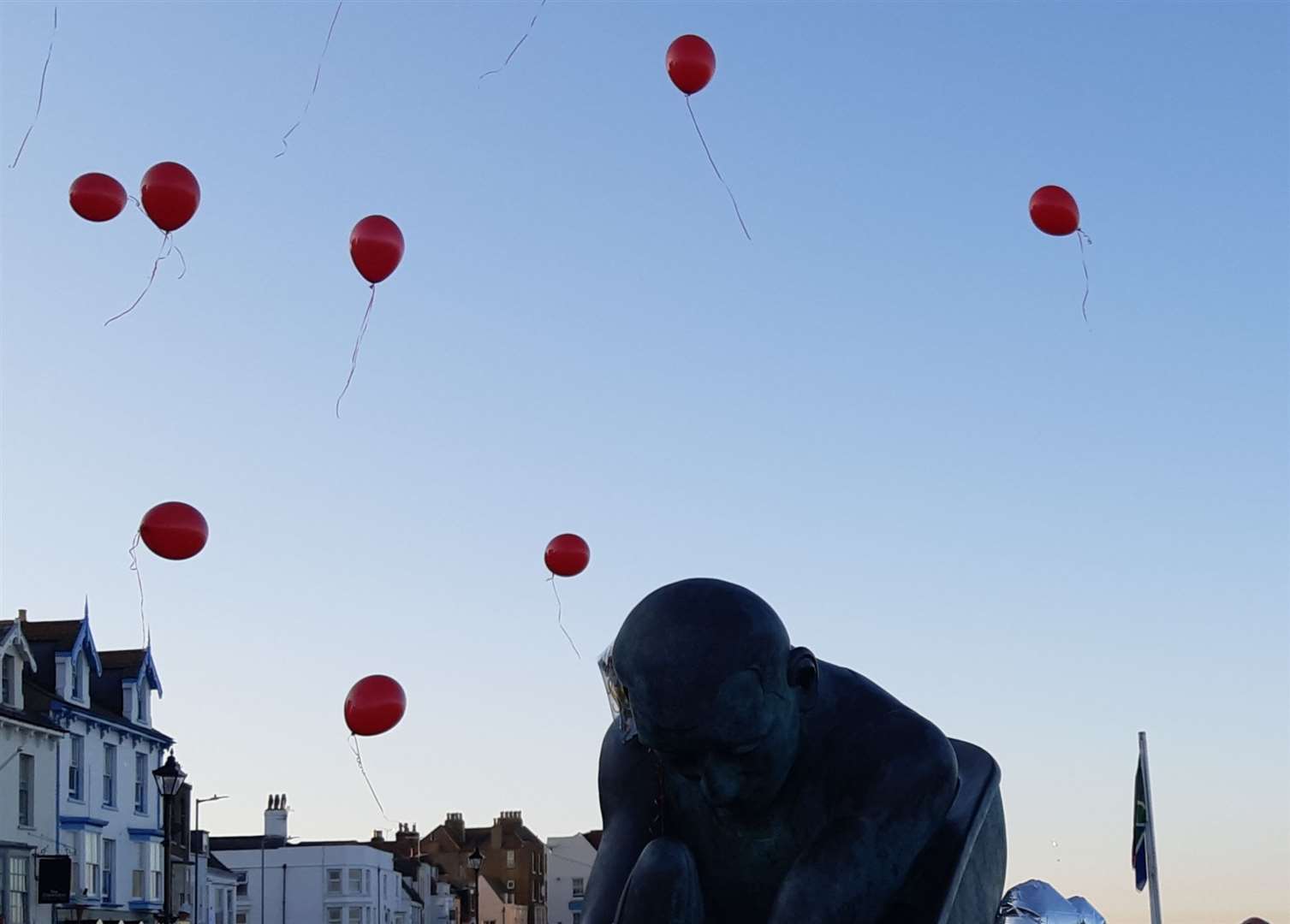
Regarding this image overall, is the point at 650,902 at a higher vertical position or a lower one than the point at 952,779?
lower

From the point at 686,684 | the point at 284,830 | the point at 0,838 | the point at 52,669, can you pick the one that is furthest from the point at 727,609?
the point at 284,830

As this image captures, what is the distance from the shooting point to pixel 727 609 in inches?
139

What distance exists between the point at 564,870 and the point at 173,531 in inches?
4464

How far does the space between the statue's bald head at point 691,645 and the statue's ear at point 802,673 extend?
3 cm

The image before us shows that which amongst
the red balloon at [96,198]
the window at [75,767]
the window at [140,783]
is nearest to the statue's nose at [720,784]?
the red balloon at [96,198]

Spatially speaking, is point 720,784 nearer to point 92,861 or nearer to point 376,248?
point 376,248

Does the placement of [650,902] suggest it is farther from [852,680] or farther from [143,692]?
[143,692]

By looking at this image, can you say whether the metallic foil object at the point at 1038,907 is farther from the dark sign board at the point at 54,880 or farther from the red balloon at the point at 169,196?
the dark sign board at the point at 54,880

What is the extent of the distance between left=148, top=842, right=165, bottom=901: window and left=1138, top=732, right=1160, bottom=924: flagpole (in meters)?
31.5

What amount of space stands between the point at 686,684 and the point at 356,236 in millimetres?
10641

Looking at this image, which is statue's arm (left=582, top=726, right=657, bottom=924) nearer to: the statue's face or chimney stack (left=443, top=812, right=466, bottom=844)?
the statue's face

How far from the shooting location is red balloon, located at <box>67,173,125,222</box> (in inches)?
543

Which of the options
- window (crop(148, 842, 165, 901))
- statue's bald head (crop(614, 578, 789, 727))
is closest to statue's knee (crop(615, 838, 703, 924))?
statue's bald head (crop(614, 578, 789, 727))

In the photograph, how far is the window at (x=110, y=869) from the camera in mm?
46812
